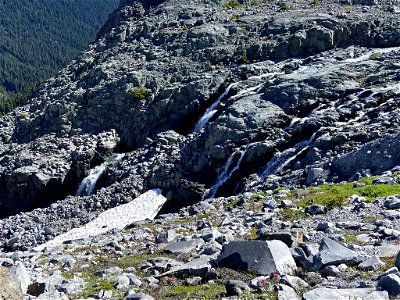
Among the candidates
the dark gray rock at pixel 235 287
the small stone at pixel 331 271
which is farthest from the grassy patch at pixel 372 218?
the dark gray rock at pixel 235 287

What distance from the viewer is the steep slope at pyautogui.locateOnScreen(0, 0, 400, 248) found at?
32656 millimetres

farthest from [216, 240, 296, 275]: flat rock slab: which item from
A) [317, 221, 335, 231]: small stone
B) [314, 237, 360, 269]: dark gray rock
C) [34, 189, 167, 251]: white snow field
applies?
[34, 189, 167, 251]: white snow field

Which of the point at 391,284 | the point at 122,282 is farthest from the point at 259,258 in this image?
the point at 122,282

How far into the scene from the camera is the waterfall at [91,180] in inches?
1784

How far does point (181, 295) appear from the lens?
380 inches

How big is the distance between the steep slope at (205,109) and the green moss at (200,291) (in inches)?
605

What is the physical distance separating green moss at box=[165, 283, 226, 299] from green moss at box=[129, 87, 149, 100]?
4305 centimetres

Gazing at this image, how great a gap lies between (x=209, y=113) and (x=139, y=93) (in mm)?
9988

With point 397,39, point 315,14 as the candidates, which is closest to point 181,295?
point 397,39

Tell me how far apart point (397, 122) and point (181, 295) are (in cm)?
2308

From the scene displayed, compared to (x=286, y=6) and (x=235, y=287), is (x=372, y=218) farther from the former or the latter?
(x=286, y=6)

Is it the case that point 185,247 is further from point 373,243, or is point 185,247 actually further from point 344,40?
point 344,40

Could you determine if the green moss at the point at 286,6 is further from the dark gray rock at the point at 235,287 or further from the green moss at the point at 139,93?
the dark gray rock at the point at 235,287

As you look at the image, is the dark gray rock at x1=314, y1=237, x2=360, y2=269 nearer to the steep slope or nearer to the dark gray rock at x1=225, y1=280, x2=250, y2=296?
the dark gray rock at x1=225, y1=280, x2=250, y2=296
